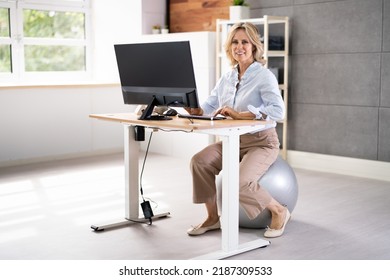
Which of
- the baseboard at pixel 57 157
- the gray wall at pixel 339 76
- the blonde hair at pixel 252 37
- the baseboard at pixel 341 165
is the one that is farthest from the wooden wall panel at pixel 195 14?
the blonde hair at pixel 252 37

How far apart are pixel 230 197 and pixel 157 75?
0.77 metres

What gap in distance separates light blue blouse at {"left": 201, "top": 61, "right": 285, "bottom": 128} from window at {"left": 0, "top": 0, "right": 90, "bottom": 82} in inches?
144

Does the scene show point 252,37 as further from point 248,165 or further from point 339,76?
point 339,76

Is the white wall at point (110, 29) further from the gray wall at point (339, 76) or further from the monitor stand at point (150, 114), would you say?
the monitor stand at point (150, 114)

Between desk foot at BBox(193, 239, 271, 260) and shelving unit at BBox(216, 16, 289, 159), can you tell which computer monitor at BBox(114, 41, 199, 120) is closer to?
desk foot at BBox(193, 239, 271, 260)

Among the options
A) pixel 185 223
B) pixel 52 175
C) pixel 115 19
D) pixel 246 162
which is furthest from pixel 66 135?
pixel 246 162

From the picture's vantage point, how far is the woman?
10.8ft

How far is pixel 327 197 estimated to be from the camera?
4.52 meters

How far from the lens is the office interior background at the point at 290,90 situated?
5.25 meters

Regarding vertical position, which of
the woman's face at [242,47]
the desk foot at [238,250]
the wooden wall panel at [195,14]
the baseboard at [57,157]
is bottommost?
the baseboard at [57,157]

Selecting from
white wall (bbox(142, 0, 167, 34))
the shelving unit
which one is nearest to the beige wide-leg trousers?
the shelving unit

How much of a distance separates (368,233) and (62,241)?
1813 millimetres

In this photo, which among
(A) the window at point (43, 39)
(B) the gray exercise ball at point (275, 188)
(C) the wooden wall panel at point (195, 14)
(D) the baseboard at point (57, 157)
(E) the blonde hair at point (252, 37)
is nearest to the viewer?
(E) the blonde hair at point (252, 37)
